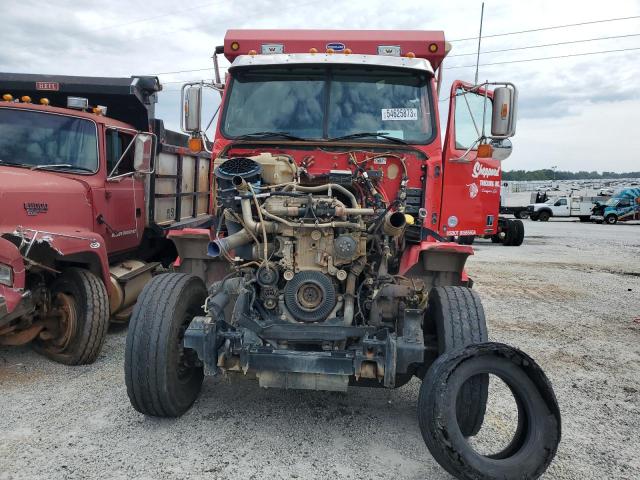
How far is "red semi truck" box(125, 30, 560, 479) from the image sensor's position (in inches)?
113

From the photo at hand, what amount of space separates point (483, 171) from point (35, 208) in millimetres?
7111

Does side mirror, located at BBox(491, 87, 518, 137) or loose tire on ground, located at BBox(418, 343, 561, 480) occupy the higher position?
side mirror, located at BBox(491, 87, 518, 137)

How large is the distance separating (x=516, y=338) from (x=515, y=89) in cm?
278

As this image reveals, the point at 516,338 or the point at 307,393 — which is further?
the point at 516,338

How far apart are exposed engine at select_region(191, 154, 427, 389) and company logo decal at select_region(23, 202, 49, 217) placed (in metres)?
1.97

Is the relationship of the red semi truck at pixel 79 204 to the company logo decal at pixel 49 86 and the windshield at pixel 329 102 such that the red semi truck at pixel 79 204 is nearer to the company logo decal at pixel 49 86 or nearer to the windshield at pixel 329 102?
the company logo decal at pixel 49 86

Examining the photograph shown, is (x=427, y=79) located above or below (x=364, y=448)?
above

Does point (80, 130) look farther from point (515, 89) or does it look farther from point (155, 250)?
point (515, 89)

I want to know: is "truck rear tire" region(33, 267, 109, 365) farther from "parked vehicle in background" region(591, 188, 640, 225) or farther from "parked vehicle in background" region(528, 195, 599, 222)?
"parked vehicle in background" region(591, 188, 640, 225)

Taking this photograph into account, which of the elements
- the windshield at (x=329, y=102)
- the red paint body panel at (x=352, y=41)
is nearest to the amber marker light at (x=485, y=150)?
the windshield at (x=329, y=102)

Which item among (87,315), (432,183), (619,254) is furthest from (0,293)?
(619,254)

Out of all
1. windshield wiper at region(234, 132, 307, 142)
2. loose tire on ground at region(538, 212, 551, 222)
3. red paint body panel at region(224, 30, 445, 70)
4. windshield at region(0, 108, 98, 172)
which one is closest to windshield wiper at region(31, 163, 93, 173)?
windshield at region(0, 108, 98, 172)

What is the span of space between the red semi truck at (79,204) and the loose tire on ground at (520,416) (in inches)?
116

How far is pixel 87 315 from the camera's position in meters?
4.63
